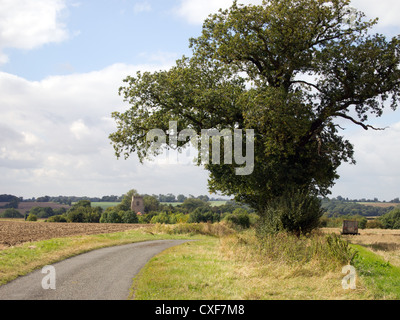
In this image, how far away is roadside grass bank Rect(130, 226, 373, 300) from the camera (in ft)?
37.4

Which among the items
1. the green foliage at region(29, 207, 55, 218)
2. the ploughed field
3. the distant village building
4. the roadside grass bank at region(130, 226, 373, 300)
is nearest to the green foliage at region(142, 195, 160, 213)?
the distant village building

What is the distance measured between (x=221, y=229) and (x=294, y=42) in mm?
21743

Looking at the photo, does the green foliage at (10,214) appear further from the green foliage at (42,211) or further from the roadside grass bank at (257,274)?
the roadside grass bank at (257,274)

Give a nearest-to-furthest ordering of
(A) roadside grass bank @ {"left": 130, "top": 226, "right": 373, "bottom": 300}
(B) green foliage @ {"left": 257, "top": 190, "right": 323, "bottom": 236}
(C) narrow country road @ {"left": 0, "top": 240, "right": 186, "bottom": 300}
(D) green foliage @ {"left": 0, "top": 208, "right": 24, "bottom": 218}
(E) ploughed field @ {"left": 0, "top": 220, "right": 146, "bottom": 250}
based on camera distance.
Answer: (C) narrow country road @ {"left": 0, "top": 240, "right": 186, "bottom": 300} → (A) roadside grass bank @ {"left": 130, "top": 226, "right": 373, "bottom": 300} → (B) green foliage @ {"left": 257, "top": 190, "right": 323, "bottom": 236} → (E) ploughed field @ {"left": 0, "top": 220, "right": 146, "bottom": 250} → (D) green foliage @ {"left": 0, "top": 208, "right": 24, "bottom": 218}

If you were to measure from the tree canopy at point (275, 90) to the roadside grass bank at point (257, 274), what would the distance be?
373 inches

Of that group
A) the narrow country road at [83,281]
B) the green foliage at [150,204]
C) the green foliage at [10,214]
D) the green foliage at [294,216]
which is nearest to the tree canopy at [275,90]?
the green foliage at [294,216]

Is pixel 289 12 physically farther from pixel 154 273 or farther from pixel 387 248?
pixel 154 273

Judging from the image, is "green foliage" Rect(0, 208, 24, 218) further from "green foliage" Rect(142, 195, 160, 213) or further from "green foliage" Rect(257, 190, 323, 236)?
"green foliage" Rect(257, 190, 323, 236)

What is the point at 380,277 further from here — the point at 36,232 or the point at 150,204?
the point at 150,204

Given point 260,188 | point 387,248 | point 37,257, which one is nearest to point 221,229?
point 260,188

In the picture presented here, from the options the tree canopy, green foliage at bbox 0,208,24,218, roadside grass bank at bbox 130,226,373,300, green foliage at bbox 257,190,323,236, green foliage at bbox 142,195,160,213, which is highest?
the tree canopy

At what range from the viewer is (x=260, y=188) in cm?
2984

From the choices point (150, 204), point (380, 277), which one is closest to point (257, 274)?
point (380, 277)

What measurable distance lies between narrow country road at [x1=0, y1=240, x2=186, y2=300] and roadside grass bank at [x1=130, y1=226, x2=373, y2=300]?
1.89 feet
